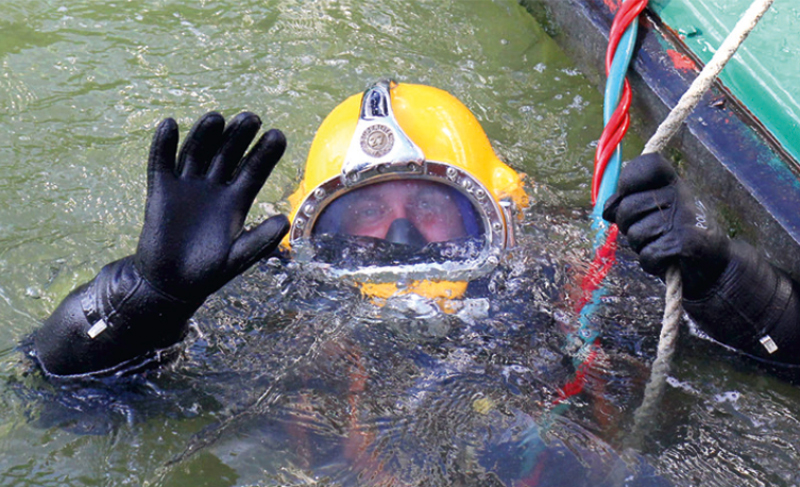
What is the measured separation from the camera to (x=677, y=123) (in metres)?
2.49

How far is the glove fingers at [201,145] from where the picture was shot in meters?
2.51

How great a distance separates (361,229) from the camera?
314 centimetres

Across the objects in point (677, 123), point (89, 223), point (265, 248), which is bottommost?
point (89, 223)

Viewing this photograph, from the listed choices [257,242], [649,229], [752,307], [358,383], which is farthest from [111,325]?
[752,307]

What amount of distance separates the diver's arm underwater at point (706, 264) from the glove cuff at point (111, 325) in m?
1.41

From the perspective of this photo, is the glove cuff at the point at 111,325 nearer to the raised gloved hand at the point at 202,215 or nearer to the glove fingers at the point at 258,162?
the raised gloved hand at the point at 202,215

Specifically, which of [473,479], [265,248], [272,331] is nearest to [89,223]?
[272,331]

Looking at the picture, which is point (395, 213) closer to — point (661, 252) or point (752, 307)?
point (661, 252)

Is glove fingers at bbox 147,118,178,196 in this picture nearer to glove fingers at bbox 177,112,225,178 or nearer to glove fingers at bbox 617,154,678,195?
glove fingers at bbox 177,112,225,178

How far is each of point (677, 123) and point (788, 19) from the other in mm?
1331

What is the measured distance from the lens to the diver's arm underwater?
2.57 meters

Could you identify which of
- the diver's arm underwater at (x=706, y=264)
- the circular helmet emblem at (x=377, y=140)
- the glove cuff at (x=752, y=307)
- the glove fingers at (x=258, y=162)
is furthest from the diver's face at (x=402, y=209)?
the glove cuff at (x=752, y=307)

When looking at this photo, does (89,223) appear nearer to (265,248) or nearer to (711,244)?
(265,248)

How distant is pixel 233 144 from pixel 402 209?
0.79 meters
